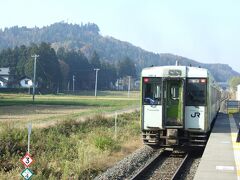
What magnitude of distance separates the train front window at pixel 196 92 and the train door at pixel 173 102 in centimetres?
28

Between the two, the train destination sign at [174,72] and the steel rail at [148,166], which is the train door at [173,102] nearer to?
the train destination sign at [174,72]

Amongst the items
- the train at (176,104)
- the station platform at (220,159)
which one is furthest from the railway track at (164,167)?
the station platform at (220,159)

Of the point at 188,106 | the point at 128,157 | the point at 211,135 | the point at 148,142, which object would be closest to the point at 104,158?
the point at 128,157

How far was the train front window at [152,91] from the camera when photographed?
16.5 metres

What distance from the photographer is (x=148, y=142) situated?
16938mm

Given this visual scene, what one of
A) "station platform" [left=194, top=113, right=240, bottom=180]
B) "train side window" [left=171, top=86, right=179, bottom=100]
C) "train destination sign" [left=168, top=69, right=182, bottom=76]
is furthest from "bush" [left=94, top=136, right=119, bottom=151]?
"station platform" [left=194, top=113, right=240, bottom=180]

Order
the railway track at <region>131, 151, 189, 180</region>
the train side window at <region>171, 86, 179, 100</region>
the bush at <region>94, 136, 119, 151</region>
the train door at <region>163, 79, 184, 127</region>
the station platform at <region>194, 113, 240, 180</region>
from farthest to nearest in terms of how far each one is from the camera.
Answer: the bush at <region>94, 136, 119, 151</region> < the train side window at <region>171, 86, 179, 100</region> < the train door at <region>163, 79, 184, 127</region> < the railway track at <region>131, 151, 189, 180</region> < the station platform at <region>194, 113, 240, 180</region>

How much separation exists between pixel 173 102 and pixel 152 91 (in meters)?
0.93

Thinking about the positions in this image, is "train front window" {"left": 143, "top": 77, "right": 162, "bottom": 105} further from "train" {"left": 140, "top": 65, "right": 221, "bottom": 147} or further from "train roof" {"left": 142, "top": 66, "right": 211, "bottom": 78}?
"train roof" {"left": 142, "top": 66, "right": 211, "bottom": 78}

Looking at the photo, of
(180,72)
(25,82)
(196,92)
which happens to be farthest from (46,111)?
(25,82)

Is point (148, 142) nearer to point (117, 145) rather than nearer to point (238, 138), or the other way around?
point (117, 145)

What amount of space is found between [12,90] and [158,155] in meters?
88.7

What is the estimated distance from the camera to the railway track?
13.0 metres

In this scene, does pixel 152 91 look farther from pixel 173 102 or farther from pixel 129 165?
pixel 129 165
